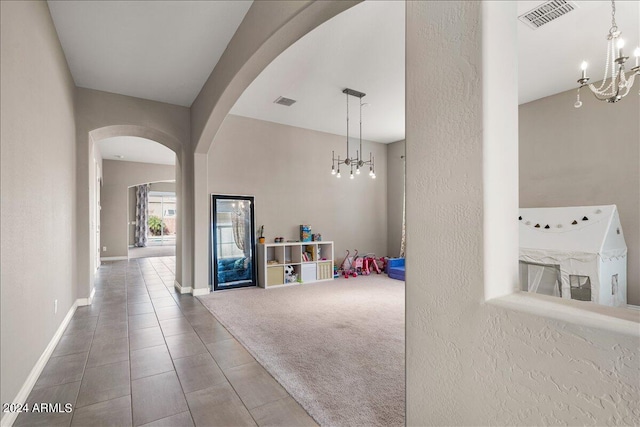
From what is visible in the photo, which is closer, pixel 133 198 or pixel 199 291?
pixel 199 291

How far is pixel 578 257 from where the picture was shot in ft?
11.3

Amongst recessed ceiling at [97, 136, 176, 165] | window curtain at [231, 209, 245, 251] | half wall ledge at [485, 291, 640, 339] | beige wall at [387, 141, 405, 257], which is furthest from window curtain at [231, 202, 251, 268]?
half wall ledge at [485, 291, 640, 339]

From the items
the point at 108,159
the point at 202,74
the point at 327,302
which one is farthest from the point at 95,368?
the point at 108,159

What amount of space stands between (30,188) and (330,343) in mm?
2628

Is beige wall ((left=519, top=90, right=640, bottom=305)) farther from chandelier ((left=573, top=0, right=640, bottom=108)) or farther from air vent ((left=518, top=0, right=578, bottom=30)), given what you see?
air vent ((left=518, top=0, right=578, bottom=30))

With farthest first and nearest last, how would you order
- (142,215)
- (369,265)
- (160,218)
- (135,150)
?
1. (160,218)
2. (142,215)
3. (135,150)
4. (369,265)

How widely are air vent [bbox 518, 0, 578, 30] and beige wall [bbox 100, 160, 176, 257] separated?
33.9ft

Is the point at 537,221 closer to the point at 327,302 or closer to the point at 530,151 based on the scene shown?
the point at 530,151

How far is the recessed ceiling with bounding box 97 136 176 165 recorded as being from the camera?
7.23 m

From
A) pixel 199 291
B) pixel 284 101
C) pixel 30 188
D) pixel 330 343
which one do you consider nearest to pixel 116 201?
pixel 199 291

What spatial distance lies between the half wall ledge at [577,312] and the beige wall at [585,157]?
4.44m

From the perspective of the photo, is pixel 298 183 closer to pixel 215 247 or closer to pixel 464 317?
pixel 215 247

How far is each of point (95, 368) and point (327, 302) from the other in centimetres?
269

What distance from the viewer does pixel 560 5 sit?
8.91 ft
